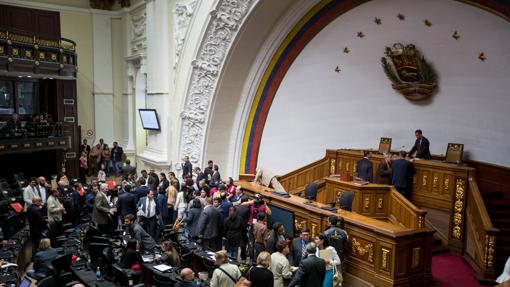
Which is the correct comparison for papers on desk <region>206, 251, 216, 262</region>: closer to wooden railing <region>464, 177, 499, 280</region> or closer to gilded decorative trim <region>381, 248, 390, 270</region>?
gilded decorative trim <region>381, 248, 390, 270</region>

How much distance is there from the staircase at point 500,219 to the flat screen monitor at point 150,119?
1045 cm

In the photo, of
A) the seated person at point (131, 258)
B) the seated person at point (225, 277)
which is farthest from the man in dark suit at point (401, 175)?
the seated person at point (131, 258)

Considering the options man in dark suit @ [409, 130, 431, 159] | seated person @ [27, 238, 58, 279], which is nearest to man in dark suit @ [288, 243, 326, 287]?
seated person @ [27, 238, 58, 279]

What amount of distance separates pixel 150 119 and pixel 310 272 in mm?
11101

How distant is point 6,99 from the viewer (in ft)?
54.4

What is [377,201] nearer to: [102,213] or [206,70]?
[102,213]

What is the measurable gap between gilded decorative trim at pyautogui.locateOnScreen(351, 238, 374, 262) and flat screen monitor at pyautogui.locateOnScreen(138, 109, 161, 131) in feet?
31.6

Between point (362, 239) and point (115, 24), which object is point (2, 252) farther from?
point (115, 24)

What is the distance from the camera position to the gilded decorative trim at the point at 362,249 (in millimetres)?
6859

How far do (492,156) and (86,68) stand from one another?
1603 centimetres

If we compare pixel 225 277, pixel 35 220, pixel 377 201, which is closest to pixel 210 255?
pixel 225 277

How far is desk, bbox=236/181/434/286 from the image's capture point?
6.56 meters

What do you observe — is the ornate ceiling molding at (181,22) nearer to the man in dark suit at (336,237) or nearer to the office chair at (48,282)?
the man in dark suit at (336,237)

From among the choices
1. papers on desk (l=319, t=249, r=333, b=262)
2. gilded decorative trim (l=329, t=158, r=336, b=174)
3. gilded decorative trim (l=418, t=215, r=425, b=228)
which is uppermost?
gilded decorative trim (l=329, t=158, r=336, b=174)
